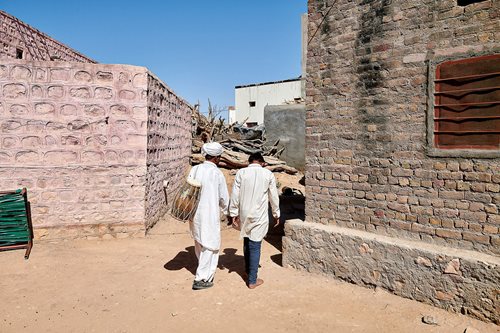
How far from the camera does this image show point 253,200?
4.22 meters

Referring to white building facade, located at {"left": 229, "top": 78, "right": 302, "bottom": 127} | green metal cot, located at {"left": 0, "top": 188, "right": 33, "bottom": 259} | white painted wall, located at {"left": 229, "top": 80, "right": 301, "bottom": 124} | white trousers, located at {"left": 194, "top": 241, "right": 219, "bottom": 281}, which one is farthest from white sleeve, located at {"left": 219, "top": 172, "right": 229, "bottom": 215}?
white building facade, located at {"left": 229, "top": 78, "right": 302, "bottom": 127}

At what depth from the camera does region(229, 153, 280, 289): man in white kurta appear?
4168 millimetres

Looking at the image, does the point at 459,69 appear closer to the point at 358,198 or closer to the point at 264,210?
the point at 358,198

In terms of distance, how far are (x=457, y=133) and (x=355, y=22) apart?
67.9 inches

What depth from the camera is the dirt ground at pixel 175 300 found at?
3.24m

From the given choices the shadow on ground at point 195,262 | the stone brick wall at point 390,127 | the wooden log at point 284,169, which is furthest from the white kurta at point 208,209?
the wooden log at point 284,169

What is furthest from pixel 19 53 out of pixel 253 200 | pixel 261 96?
pixel 261 96

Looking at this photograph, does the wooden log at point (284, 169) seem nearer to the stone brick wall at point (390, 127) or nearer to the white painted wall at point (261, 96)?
the stone brick wall at point (390, 127)

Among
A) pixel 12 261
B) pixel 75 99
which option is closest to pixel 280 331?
pixel 12 261

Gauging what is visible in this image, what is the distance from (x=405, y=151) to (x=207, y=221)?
2.31 metres

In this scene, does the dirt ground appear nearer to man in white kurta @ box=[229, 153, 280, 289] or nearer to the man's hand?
man in white kurta @ box=[229, 153, 280, 289]

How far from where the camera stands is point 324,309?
141 inches

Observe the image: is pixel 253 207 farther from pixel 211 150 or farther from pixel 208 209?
pixel 211 150

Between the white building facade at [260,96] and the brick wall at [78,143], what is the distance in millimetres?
19113
